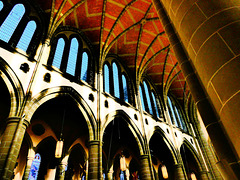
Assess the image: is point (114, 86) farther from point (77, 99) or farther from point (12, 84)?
point (12, 84)

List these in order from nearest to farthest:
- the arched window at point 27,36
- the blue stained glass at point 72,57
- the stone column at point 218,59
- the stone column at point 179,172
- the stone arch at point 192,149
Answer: the stone column at point 218,59
the arched window at point 27,36
the blue stained glass at point 72,57
the stone column at point 179,172
the stone arch at point 192,149

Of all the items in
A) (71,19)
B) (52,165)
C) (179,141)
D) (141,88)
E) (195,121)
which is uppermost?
(71,19)

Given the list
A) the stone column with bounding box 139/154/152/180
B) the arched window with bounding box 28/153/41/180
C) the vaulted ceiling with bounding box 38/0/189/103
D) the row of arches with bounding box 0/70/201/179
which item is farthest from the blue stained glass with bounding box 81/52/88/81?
the stone column with bounding box 139/154/152/180

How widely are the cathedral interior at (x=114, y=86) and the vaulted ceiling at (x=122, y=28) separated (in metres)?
0.07

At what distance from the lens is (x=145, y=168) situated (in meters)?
9.02

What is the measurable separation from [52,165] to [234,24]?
10.8 metres

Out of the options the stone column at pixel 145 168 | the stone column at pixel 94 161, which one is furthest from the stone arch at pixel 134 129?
the stone column at pixel 94 161

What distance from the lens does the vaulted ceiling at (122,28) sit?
10.3 metres

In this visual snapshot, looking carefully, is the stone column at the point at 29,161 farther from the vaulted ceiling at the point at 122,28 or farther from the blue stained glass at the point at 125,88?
the blue stained glass at the point at 125,88

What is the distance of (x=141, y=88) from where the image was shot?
14.5m

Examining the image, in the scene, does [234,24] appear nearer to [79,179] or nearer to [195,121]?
[79,179]

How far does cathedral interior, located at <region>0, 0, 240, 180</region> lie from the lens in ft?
5.90

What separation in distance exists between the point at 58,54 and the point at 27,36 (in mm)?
1696

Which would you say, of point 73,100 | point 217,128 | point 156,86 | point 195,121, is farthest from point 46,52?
point 195,121
